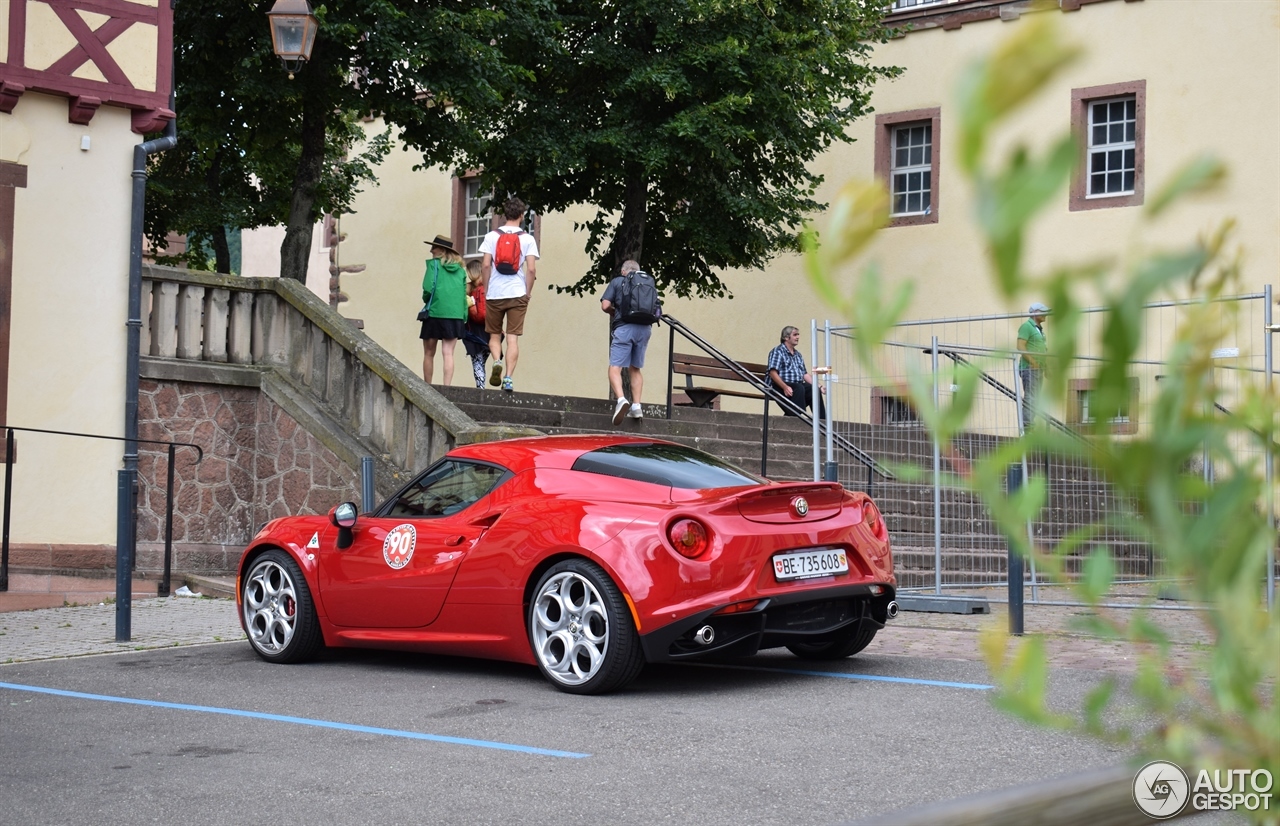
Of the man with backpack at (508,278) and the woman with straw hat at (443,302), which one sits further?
the woman with straw hat at (443,302)

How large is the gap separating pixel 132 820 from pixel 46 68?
35.7ft

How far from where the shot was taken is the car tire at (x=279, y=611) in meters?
9.24

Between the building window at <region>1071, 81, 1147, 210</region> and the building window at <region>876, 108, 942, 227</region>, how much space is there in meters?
2.44

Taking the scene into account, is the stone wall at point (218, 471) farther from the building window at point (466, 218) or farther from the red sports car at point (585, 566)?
the building window at point (466, 218)

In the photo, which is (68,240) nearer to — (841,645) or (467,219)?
(841,645)

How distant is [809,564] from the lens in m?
7.94

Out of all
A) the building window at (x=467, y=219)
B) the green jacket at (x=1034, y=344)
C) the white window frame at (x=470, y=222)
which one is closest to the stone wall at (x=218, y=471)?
the green jacket at (x=1034, y=344)

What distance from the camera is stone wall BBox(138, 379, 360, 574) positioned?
49.8 feet

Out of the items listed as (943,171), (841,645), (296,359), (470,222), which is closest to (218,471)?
(296,359)

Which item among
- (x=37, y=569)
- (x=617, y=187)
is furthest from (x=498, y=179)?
(x=37, y=569)

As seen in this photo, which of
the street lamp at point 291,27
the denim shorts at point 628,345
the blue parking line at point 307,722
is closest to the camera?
the blue parking line at point 307,722

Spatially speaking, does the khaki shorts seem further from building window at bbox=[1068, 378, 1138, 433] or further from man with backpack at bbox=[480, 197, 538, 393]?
building window at bbox=[1068, 378, 1138, 433]

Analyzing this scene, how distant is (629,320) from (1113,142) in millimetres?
10566

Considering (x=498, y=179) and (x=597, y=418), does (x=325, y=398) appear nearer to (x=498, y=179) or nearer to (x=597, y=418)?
(x=597, y=418)
